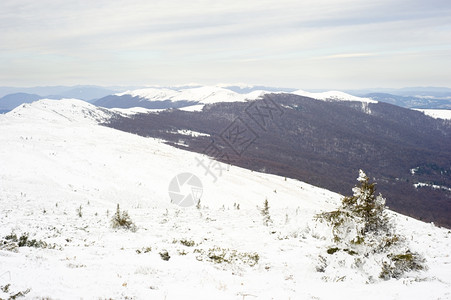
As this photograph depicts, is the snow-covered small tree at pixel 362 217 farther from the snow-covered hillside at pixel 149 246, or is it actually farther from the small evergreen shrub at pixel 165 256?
the small evergreen shrub at pixel 165 256

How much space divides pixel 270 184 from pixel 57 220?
968 inches

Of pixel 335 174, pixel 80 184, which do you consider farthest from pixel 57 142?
pixel 335 174

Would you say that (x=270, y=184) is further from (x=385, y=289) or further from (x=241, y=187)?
(x=385, y=289)

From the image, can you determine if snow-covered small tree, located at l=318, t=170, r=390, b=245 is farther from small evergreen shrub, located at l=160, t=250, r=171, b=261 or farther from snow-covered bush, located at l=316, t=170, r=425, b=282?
small evergreen shrub, located at l=160, t=250, r=171, b=261

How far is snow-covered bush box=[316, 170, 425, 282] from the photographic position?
9242 mm

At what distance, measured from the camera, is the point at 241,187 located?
1197 inches
